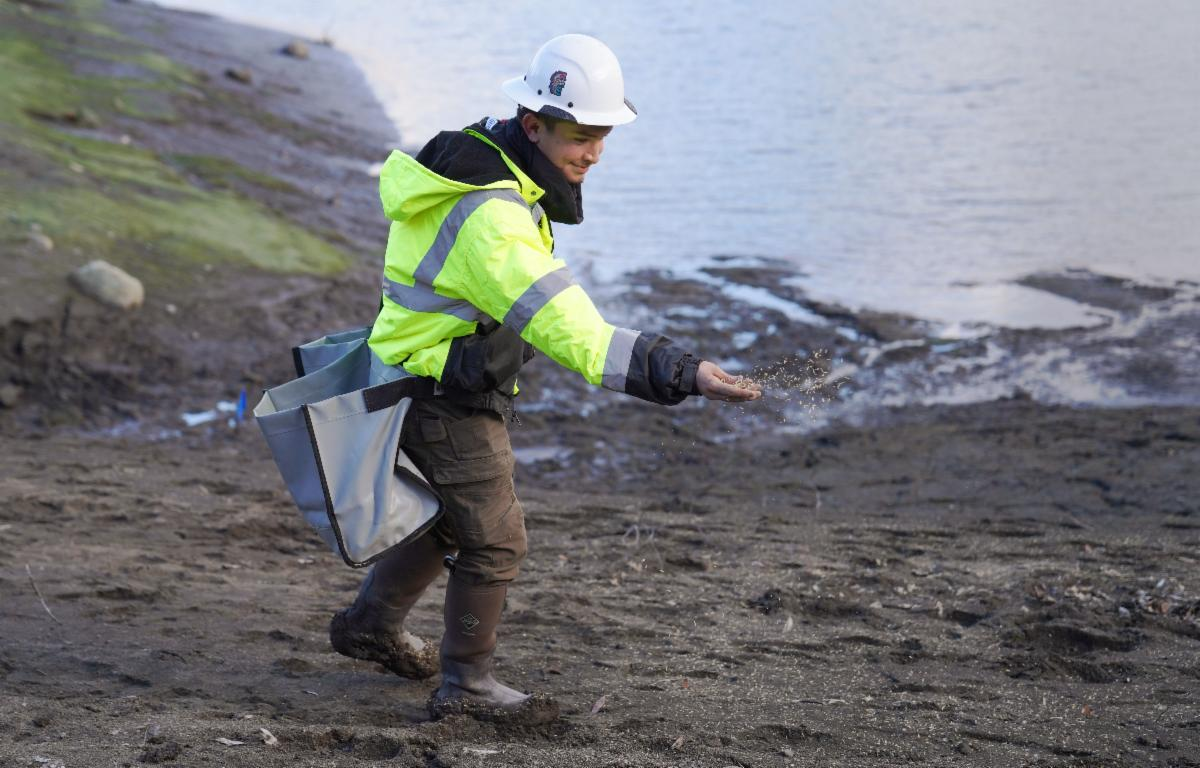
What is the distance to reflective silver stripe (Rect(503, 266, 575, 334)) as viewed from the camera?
3.47 m

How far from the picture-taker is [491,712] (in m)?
4.04

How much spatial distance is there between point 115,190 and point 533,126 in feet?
27.5

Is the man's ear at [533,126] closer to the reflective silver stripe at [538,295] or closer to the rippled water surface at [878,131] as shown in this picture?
the reflective silver stripe at [538,295]

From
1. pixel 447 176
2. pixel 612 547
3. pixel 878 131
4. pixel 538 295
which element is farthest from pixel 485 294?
pixel 878 131

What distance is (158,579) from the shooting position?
17.9ft

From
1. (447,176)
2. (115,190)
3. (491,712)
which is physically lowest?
(491,712)

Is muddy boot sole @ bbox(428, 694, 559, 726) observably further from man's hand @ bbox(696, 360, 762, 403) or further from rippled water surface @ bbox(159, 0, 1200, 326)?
rippled water surface @ bbox(159, 0, 1200, 326)

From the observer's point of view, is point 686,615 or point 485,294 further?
point 686,615

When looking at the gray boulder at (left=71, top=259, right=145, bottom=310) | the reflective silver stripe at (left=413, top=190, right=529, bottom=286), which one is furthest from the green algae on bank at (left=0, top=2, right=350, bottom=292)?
the reflective silver stripe at (left=413, top=190, right=529, bottom=286)

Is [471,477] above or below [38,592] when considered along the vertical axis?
above

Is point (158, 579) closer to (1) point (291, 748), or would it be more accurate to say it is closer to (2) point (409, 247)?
(1) point (291, 748)

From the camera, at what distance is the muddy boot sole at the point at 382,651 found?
14.2 ft

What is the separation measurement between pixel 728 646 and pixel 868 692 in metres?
0.63

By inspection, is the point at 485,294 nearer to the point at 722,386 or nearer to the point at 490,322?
the point at 490,322
